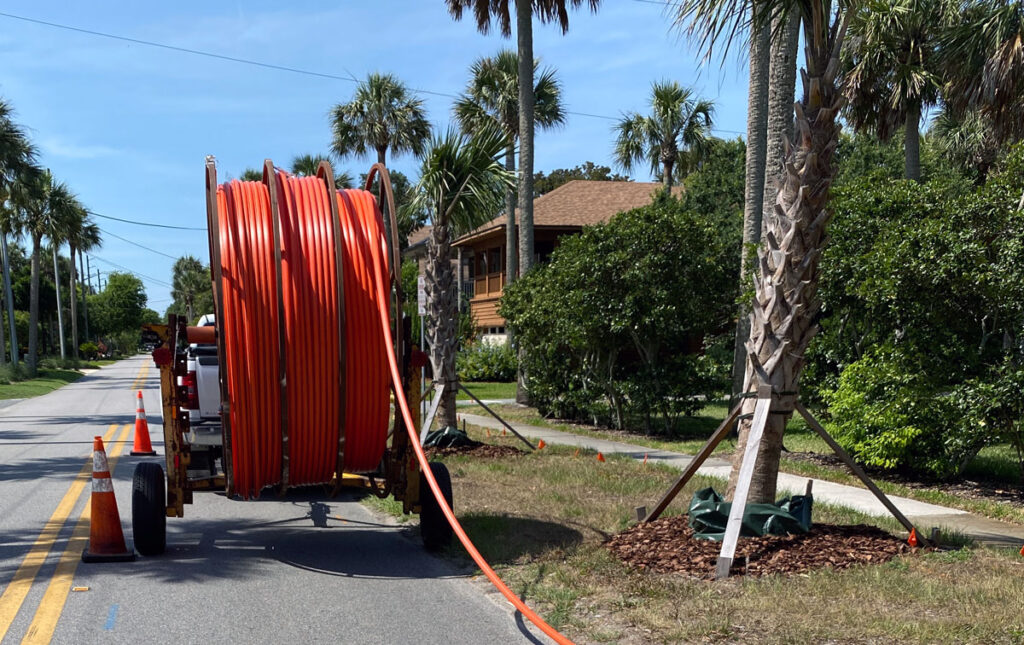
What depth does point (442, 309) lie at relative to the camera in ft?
45.2

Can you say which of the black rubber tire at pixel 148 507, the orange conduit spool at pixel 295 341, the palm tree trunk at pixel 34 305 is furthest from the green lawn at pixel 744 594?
the palm tree trunk at pixel 34 305

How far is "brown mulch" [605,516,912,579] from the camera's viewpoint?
21.4 ft

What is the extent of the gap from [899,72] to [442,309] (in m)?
13.0

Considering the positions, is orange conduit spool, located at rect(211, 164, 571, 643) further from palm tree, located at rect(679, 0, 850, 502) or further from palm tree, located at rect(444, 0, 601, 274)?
palm tree, located at rect(444, 0, 601, 274)

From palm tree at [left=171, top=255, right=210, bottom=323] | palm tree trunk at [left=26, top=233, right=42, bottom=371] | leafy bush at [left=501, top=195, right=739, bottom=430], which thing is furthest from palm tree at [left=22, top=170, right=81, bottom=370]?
palm tree at [left=171, top=255, right=210, bottom=323]

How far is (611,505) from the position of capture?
919 cm

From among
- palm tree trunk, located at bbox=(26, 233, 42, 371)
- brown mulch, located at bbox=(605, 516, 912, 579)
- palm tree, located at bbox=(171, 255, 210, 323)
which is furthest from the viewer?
palm tree, located at bbox=(171, 255, 210, 323)

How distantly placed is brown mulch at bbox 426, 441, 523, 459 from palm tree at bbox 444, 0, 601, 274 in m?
8.27

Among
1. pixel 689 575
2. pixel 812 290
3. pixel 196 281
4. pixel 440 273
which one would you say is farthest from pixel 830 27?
pixel 196 281

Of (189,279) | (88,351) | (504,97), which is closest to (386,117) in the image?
(504,97)

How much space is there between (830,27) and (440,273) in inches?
296

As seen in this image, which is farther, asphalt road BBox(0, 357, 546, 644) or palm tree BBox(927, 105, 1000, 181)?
palm tree BBox(927, 105, 1000, 181)

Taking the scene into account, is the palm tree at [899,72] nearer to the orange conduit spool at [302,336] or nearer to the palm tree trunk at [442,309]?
the palm tree trunk at [442,309]

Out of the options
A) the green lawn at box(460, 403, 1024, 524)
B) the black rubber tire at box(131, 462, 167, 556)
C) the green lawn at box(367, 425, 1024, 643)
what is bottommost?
the green lawn at box(460, 403, 1024, 524)
